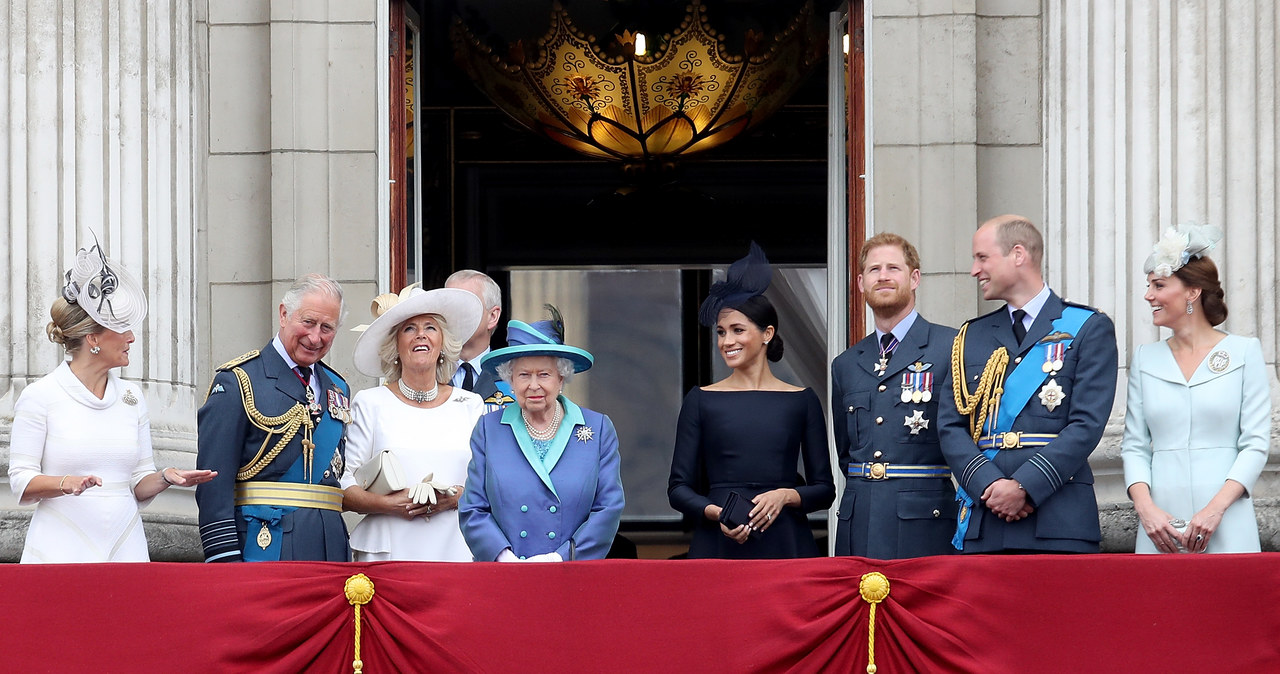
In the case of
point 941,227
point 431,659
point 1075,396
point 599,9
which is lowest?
point 431,659

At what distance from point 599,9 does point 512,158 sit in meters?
2.55

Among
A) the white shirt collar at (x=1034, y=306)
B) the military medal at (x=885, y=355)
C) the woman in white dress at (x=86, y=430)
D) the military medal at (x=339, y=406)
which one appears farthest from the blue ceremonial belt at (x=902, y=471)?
the woman in white dress at (x=86, y=430)

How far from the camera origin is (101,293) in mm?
5430

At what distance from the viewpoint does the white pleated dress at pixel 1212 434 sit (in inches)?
209

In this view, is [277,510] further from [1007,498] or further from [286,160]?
[286,160]

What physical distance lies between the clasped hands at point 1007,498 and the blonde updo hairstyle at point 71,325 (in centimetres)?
293

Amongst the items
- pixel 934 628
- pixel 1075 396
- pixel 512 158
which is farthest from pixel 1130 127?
pixel 512 158

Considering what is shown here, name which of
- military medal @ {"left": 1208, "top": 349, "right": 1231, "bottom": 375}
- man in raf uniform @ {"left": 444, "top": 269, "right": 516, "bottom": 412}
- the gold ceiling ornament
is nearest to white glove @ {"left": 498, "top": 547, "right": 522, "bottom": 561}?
man in raf uniform @ {"left": 444, "top": 269, "right": 516, "bottom": 412}

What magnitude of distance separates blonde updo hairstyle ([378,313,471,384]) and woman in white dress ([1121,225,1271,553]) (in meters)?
2.33

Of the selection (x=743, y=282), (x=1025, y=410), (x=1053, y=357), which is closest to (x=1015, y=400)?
(x=1025, y=410)

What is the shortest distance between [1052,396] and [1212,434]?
55 centimetres

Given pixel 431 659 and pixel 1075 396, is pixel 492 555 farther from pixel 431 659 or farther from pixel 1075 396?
pixel 1075 396

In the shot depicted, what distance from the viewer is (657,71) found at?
36.1 feet

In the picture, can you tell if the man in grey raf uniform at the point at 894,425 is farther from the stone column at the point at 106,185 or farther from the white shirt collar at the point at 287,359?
the stone column at the point at 106,185
